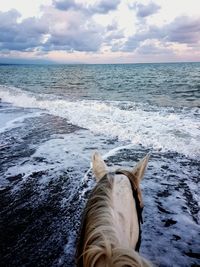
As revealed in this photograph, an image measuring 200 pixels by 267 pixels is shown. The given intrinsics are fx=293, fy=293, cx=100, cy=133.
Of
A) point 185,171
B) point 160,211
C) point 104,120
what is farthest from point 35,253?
point 104,120

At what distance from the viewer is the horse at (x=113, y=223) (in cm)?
143

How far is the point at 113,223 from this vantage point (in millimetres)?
1810

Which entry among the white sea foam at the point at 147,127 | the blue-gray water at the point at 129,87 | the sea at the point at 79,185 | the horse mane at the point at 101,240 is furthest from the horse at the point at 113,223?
the blue-gray water at the point at 129,87

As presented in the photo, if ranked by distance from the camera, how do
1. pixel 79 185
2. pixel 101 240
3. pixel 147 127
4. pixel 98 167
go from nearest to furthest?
1. pixel 101 240
2. pixel 98 167
3. pixel 79 185
4. pixel 147 127

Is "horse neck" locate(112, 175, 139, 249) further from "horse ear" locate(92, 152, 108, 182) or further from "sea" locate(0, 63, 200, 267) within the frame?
"sea" locate(0, 63, 200, 267)

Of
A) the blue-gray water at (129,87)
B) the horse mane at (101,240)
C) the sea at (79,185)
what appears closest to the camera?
the horse mane at (101,240)

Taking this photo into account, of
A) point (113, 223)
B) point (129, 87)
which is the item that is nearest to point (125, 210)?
point (113, 223)

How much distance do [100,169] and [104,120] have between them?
1009 centimetres

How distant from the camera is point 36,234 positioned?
4402 mm

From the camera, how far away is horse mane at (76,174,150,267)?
4.55 feet

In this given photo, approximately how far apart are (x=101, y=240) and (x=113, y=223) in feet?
0.83

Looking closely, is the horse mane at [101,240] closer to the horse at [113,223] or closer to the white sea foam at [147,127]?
the horse at [113,223]

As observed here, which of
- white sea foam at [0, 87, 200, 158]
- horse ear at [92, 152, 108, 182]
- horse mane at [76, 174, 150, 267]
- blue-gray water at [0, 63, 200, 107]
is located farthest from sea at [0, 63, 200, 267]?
blue-gray water at [0, 63, 200, 107]

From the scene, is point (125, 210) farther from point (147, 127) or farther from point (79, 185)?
point (147, 127)
